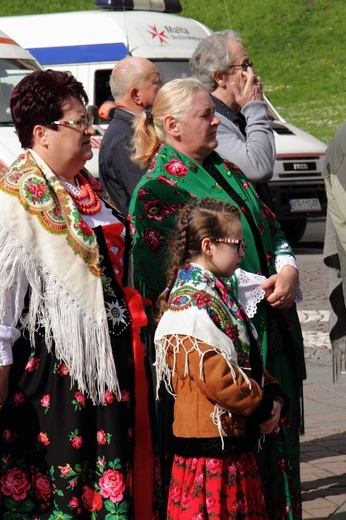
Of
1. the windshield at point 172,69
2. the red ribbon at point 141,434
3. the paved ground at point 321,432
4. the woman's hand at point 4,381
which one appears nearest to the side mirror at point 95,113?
the windshield at point 172,69

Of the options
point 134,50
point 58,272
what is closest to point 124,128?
point 58,272

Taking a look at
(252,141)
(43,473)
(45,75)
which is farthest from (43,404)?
(252,141)

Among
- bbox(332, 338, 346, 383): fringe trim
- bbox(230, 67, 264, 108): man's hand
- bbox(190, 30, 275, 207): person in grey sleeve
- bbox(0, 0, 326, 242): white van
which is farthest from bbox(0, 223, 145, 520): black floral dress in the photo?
bbox(0, 0, 326, 242): white van

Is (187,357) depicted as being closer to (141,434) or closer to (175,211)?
(141,434)

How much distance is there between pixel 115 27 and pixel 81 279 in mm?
11037

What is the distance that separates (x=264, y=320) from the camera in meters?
4.45

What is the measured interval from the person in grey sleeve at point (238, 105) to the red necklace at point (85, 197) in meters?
1.11

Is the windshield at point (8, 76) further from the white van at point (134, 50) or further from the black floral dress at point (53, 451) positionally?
the black floral dress at point (53, 451)

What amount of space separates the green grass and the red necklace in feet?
91.8

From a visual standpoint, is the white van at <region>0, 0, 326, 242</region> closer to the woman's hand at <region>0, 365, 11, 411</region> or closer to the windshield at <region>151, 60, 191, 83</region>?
the windshield at <region>151, 60, 191, 83</region>

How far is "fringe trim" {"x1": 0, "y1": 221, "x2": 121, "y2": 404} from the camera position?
11.7 ft

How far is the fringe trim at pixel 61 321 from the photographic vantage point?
140 inches

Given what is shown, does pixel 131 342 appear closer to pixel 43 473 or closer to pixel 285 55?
pixel 43 473

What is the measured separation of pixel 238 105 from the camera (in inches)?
199
